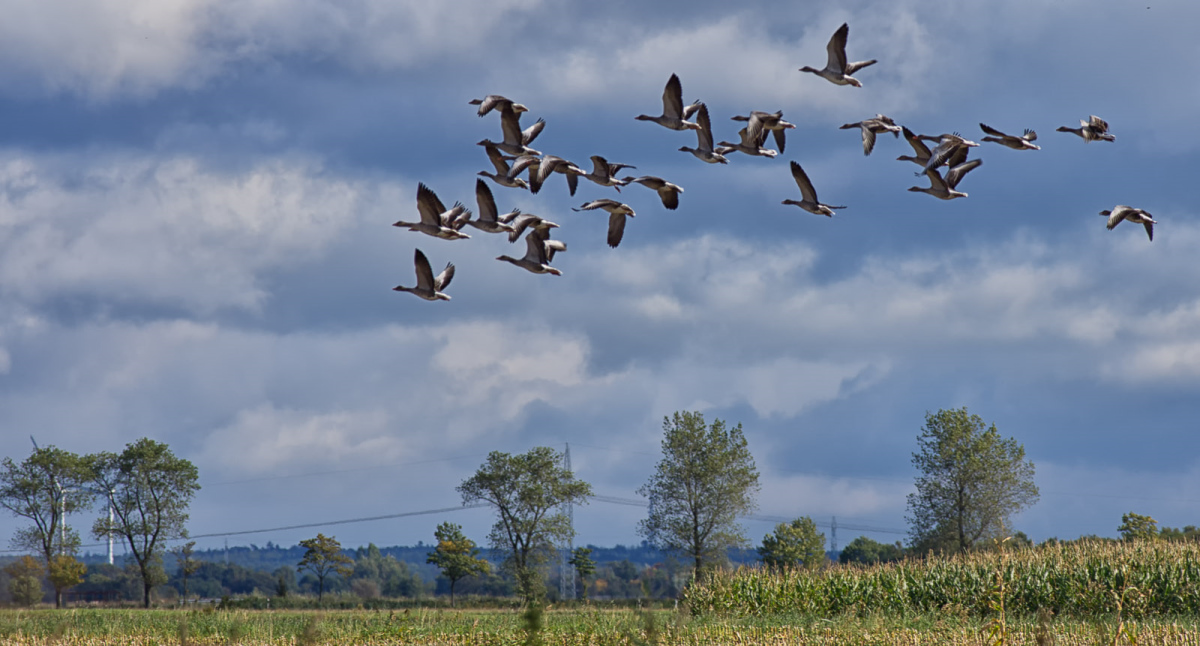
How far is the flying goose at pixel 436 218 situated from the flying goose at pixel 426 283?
2.06 ft

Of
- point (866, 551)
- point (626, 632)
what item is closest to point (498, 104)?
point (626, 632)

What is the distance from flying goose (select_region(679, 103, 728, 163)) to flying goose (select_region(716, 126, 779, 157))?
0.56ft

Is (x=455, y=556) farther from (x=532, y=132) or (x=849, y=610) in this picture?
(x=532, y=132)

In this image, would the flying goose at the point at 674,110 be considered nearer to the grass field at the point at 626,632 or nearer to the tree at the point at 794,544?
the grass field at the point at 626,632

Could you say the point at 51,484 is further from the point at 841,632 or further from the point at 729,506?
the point at 841,632

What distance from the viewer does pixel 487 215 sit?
701 inches

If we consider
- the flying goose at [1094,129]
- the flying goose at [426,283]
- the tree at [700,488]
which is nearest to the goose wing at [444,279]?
the flying goose at [426,283]

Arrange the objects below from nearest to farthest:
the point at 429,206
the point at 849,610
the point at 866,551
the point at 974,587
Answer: the point at 429,206 → the point at 849,610 → the point at 974,587 → the point at 866,551

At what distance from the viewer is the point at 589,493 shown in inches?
3041

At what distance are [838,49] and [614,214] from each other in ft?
16.1

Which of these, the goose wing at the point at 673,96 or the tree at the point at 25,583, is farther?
the tree at the point at 25,583

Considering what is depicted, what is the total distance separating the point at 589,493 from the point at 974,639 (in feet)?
191

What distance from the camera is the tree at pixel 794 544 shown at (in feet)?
242

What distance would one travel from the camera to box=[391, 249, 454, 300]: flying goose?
18.1 metres
